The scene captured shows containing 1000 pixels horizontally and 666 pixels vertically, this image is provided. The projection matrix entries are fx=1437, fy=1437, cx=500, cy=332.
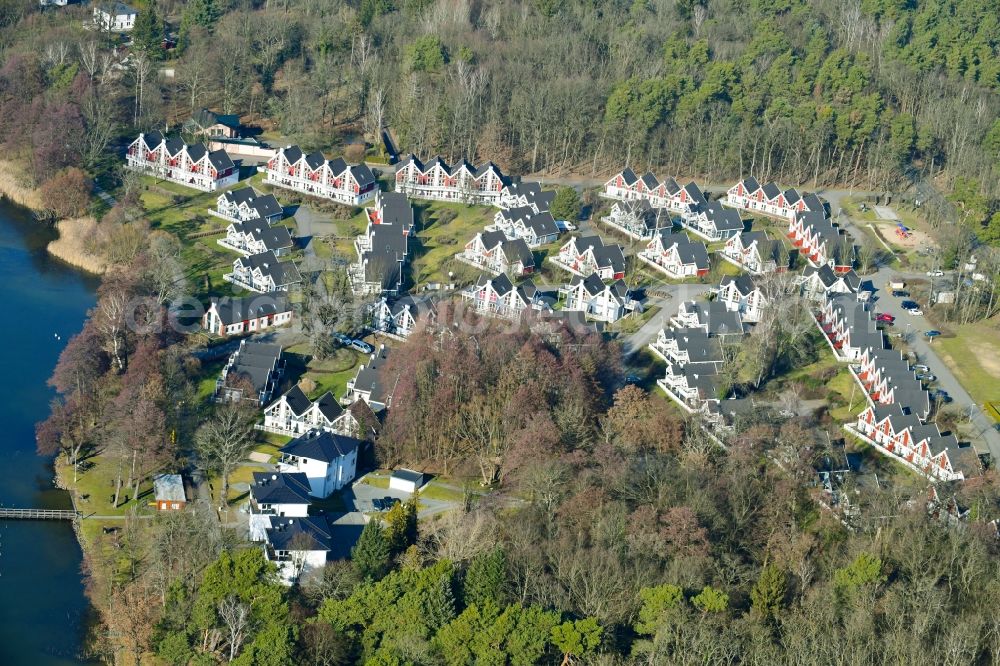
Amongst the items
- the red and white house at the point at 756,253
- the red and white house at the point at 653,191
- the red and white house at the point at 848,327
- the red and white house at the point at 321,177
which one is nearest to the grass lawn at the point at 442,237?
the red and white house at the point at 321,177

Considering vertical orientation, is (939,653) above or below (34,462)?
above

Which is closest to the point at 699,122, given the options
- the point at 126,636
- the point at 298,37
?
the point at 298,37

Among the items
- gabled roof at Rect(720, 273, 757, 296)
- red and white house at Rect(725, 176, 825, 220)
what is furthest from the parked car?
red and white house at Rect(725, 176, 825, 220)

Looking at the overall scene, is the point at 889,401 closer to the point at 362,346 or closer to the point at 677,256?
the point at 677,256

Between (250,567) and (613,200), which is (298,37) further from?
(250,567)

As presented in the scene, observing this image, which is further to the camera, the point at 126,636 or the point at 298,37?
the point at 298,37

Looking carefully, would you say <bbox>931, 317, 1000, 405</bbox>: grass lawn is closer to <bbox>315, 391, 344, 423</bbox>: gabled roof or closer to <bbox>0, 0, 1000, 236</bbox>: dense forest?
<bbox>0, 0, 1000, 236</bbox>: dense forest
